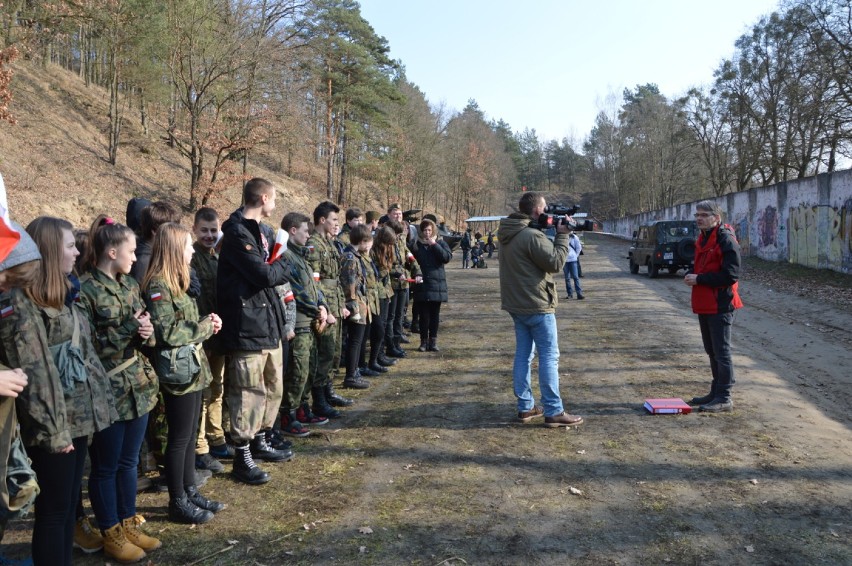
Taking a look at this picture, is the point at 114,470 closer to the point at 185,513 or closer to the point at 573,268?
the point at 185,513

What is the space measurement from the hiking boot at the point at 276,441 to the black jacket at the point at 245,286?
1076 millimetres

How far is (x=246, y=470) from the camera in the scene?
4.55 metres

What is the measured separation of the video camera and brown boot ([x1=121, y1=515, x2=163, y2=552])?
3.91 m

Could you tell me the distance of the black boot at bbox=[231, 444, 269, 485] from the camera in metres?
4.52

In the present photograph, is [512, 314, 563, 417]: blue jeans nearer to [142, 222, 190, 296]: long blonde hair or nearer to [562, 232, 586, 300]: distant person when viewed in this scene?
[142, 222, 190, 296]: long blonde hair

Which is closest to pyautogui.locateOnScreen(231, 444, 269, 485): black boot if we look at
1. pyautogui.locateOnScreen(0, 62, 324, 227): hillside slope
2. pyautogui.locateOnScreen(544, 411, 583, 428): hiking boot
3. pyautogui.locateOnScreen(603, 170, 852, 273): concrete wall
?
pyautogui.locateOnScreen(544, 411, 583, 428): hiking boot

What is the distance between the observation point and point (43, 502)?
287 centimetres

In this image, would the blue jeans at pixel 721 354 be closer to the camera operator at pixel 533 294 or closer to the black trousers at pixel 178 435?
the camera operator at pixel 533 294

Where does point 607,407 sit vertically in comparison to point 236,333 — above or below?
below

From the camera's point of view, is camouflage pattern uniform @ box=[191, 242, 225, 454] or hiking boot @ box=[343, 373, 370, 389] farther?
hiking boot @ box=[343, 373, 370, 389]

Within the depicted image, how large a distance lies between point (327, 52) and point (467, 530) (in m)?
35.8

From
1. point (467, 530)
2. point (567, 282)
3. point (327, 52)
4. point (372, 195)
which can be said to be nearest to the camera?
point (467, 530)

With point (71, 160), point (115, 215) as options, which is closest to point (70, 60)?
point (71, 160)

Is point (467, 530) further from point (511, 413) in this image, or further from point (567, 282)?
point (567, 282)
